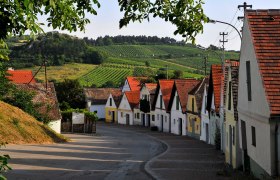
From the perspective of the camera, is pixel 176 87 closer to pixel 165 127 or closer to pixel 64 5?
pixel 165 127

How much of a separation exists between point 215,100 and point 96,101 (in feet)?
176

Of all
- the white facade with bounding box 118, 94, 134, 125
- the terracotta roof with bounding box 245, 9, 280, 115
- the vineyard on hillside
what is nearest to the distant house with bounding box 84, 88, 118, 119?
the white facade with bounding box 118, 94, 134, 125

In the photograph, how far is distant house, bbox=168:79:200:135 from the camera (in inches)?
1973

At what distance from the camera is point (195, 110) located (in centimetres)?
4522

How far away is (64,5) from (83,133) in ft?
155

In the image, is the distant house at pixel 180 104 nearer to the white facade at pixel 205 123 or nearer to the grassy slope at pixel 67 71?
the white facade at pixel 205 123

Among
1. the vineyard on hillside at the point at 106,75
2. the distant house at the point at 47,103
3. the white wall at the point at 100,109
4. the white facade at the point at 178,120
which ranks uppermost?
the vineyard on hillside at the point at 106,75

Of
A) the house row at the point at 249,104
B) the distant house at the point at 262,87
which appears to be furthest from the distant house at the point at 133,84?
the distant house at the point at 262,87

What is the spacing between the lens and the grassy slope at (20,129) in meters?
34.7

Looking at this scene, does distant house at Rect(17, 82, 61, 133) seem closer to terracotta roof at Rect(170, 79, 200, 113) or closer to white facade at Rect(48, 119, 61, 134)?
white facade at Rect(48, 119, 61, 134)

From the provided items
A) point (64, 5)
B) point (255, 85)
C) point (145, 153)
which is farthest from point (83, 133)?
point (64, 5)

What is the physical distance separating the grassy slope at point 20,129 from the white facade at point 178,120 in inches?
583

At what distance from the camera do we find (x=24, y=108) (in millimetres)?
43469

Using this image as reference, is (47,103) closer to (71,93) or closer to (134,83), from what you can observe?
(71,93)
